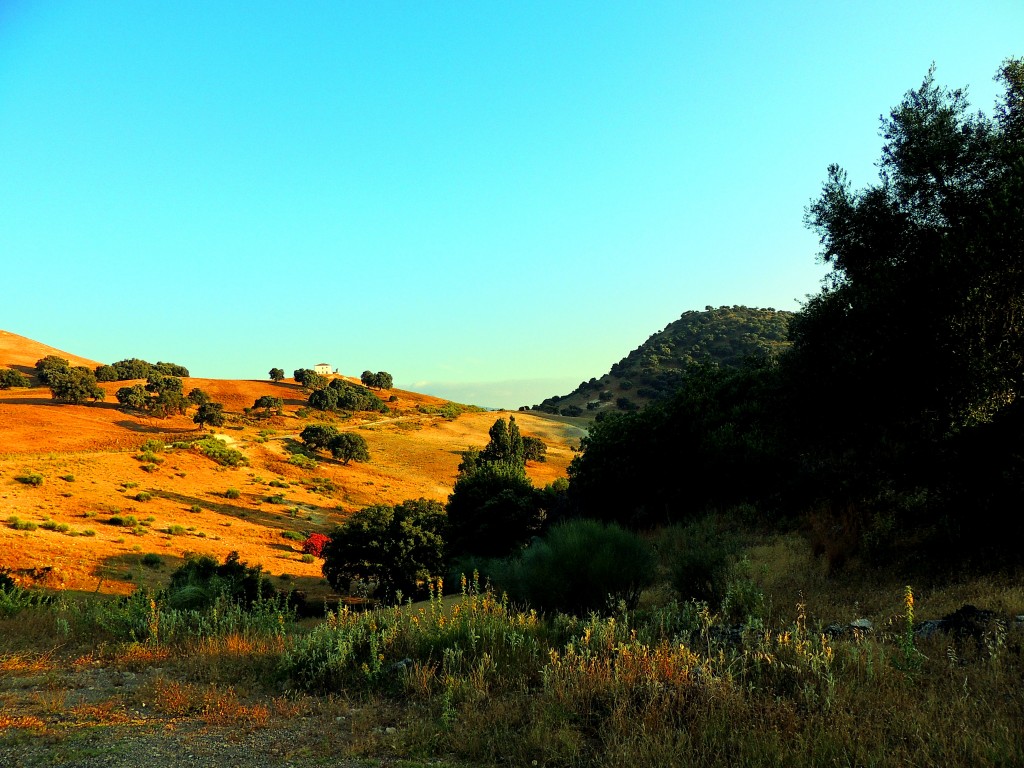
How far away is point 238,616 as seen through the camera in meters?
9.20

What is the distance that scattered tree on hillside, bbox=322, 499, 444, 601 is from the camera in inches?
1411

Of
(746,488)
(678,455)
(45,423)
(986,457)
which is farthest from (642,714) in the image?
(45,423)

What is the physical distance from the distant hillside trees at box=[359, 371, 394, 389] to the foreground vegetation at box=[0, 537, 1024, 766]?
13680cm

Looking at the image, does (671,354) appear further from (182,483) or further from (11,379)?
(11,379)

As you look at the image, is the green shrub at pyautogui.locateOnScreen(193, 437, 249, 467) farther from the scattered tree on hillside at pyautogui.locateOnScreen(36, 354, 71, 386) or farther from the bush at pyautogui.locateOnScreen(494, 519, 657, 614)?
the bush at pyautogui.locateOnScreen(494, 519, 657, 614)

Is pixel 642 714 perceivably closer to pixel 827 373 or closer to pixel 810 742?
pixel 810 742

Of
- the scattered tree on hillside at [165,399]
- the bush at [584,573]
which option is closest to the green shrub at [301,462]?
the scattered tree on hillside at [165,399]

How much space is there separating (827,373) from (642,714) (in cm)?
1037

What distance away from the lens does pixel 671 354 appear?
463ft

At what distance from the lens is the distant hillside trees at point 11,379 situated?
95812 mm

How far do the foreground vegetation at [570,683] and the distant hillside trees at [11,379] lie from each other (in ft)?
385

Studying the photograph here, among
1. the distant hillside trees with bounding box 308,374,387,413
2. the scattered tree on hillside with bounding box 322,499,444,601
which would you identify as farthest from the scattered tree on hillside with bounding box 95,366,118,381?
the scattered tree on hillside with bounding box 322,499,444,601

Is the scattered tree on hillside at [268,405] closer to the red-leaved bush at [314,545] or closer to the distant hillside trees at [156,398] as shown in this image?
the distant hillside trees at [156,398]

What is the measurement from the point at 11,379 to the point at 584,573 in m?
123
